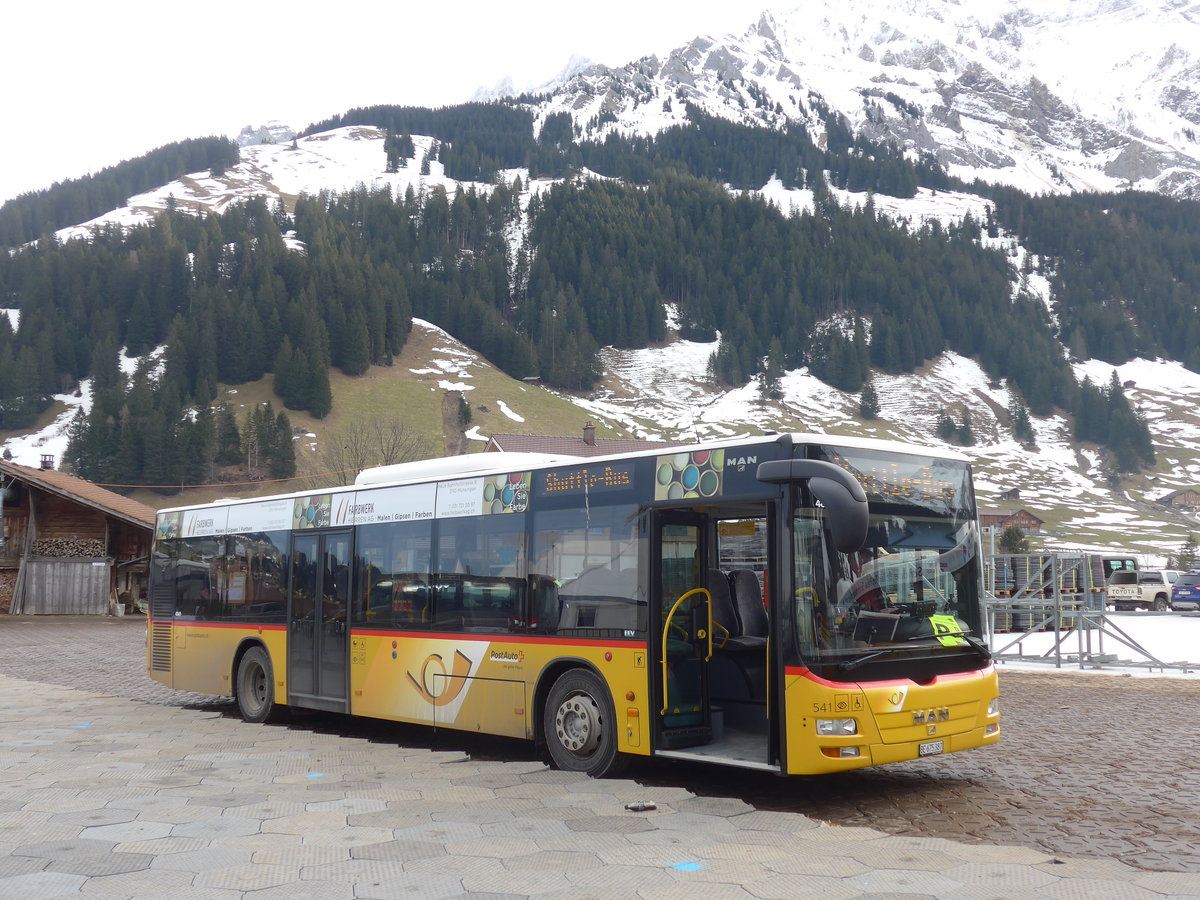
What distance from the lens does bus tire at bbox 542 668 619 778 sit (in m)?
9.07

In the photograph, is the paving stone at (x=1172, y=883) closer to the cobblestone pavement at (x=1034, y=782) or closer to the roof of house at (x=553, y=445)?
the cobblestone pavement at (x=1034, y=782)

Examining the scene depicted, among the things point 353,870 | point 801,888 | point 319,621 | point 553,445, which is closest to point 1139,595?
point 553,445

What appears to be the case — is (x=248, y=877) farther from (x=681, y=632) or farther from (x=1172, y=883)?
(x=1172, y=883)

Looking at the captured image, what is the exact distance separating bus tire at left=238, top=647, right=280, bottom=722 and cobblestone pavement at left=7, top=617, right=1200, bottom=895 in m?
0.51

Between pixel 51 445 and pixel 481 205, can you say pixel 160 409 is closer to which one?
pixel 51 445

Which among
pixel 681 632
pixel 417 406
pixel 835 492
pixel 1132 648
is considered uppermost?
pixel 417 406

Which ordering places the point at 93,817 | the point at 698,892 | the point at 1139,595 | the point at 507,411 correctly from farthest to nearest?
1. the point at 507,411
2. the point at 1139,595
3. the point at 93,817
4. the point at 698,892

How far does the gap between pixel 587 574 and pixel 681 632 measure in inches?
40.2

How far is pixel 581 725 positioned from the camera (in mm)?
9359

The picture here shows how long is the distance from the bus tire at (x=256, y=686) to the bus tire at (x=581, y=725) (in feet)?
16.9

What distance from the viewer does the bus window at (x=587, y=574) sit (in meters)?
9.10

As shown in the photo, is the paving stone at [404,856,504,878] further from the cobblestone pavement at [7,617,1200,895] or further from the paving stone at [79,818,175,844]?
the cobblestone pavement at [7,617,1200,895]

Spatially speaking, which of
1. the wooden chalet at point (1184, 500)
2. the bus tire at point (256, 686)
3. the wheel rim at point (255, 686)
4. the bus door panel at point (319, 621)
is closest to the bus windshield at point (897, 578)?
the bus door panel at point (319, 621)

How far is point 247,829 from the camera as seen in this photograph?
22.6ft
